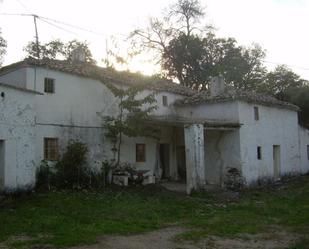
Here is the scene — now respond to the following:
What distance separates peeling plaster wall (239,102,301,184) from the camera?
2159cm

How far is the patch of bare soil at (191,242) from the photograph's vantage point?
9.09m

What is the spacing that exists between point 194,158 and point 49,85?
7138mm

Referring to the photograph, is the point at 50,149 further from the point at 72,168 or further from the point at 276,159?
the point at 276,159

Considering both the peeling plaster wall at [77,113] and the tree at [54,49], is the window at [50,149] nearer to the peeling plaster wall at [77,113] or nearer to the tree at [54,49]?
the peeling plaster wall at [77,113]

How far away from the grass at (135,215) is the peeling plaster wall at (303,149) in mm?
10535

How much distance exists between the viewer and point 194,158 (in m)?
18.4

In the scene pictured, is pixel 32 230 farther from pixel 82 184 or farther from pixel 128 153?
pixel 128 153

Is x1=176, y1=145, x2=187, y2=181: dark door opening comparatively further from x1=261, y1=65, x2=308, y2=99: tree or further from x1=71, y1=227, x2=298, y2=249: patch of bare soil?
x1=261, y1=65, x2=308, y2=99: tree

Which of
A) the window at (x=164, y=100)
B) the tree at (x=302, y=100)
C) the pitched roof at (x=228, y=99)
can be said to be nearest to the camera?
the pitched roof at (x=228, y=99)

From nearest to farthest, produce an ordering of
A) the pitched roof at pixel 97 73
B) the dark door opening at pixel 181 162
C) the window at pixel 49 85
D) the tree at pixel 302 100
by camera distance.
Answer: the pitched roof at pixel 97 73, the window at pixel 49 85, the dark door opening at pixel 181 162, the tree at pixel 302 100

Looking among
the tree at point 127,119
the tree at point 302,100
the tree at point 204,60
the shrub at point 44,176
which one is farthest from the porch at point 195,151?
the tree at point 204,60

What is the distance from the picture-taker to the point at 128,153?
818 inches

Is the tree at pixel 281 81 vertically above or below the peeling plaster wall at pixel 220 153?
above

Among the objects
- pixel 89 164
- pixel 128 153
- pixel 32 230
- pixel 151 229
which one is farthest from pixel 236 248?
pixel 128 153
